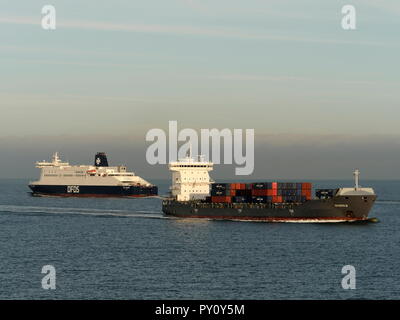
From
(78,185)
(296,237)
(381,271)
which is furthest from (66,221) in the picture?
(78,185)

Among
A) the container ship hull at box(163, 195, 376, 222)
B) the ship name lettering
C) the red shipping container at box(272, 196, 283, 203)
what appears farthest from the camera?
the ship name lettering

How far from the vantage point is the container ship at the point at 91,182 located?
609ft

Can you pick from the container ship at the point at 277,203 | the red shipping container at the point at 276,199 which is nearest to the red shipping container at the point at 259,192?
the container ship at the point at 277,203

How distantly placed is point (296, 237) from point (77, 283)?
34.2 m

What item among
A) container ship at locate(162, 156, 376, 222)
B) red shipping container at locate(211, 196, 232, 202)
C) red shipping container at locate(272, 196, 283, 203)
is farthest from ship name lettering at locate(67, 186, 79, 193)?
red shipping container at locate(272, 196, 283, 203)

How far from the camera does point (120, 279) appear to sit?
50156 mm

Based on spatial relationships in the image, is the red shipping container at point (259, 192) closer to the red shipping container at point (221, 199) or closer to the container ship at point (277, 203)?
the container ship at point (277, 203)

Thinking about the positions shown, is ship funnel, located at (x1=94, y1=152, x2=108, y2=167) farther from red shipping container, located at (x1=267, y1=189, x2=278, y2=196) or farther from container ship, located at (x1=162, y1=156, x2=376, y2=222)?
red shipping container, located at (x1=267, y1=189, x2=278, y2=196)

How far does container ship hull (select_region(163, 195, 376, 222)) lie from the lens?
89856 millimetres

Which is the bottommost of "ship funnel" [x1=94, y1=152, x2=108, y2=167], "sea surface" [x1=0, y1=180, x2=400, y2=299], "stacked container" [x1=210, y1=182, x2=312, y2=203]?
"sea surface" [x1=0, y1=180, x2=400, y2=299]

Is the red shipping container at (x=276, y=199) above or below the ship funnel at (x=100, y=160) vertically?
below

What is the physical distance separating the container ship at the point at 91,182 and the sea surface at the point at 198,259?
285ft

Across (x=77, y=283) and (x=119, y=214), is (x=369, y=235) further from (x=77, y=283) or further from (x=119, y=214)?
(x=119, y=214)

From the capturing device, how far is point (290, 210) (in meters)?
93.0
